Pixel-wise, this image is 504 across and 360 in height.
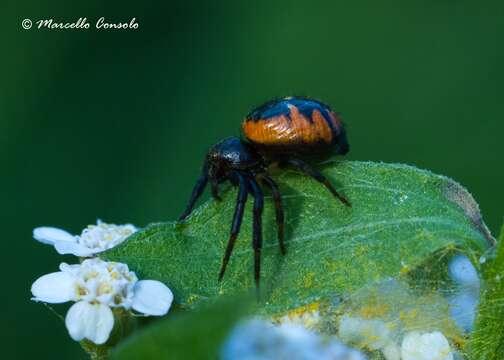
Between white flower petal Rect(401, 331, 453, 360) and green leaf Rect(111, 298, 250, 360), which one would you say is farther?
white flower petal Rect(401, 331, 453, 360)

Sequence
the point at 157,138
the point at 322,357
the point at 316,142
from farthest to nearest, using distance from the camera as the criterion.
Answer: the point at 157,138 < the point at 316,142 < the point at 322,357

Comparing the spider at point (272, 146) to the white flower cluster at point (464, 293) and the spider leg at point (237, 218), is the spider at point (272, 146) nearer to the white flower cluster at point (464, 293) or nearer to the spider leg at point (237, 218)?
the spider leg at point (237, 218)

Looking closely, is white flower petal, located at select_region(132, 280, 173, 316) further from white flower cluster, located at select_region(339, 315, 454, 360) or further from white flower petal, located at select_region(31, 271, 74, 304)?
white flower cluster, located at select_region(339, 315, 454, 360)

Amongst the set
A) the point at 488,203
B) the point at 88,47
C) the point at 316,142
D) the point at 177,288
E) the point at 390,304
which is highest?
the point at 88,47

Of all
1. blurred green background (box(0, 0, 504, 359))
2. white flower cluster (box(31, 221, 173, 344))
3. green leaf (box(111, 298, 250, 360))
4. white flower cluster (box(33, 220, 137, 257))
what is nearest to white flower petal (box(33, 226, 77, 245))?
white flower cluster (box(33, 220, 137, 257))

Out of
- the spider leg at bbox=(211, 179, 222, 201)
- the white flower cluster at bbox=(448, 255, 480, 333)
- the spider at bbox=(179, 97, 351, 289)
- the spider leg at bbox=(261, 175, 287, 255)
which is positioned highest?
the spider at bbox=(179, 97, 351, 289)

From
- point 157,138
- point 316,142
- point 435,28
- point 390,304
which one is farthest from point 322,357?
point 435,28

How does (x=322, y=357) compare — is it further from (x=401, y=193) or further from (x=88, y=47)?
(x=88, y=47)

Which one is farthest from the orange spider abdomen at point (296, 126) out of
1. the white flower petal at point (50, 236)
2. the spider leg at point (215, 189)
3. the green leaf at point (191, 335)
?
the green leaf at point (191, 335)
